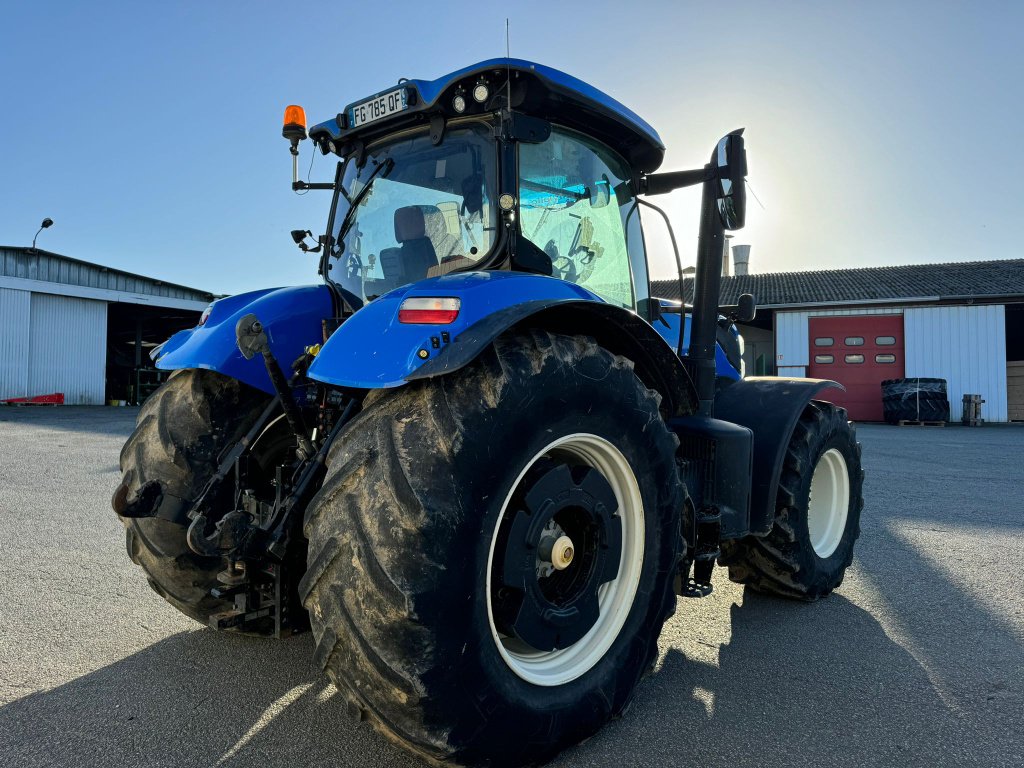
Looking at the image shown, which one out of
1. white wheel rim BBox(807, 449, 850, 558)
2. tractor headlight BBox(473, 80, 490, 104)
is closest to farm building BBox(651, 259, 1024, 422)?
white wheel rim BBox(807, 449, 850, 558)

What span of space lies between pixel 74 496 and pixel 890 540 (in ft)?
22.2

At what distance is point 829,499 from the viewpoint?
4199 millimetres

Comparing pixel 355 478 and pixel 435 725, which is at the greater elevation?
pixel 355 478

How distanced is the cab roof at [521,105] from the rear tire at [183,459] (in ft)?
3.93

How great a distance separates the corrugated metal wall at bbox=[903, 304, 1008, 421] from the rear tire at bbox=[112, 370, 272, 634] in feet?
75.5

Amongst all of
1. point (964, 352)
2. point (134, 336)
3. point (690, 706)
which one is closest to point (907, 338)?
point (964, 352)

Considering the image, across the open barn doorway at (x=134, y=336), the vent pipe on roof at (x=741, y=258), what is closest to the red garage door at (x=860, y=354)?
the vent pipe on roof at (x=741, y=258)

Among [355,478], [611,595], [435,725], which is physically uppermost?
[355,478]

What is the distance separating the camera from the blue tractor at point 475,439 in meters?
1.82

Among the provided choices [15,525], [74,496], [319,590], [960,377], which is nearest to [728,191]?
[319,590]

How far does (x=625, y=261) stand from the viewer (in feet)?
10.8

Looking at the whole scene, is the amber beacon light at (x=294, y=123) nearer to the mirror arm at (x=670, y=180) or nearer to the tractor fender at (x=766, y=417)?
the mirror arm at (x=670, y=180)

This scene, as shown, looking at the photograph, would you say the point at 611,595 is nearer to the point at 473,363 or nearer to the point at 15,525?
the point at 473,363

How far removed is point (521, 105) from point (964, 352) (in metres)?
23.3
